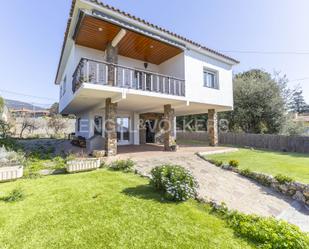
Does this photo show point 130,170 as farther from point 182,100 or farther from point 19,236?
point 182,100

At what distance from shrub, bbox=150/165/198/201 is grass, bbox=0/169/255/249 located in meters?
0.23

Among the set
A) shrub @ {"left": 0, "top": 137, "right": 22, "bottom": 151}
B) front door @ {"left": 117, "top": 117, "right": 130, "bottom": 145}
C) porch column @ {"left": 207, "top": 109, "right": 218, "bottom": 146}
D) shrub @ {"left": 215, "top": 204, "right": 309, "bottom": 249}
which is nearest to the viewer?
shrub @ {"left": 215, "top": 204, "right": 309, "bottom": 249}

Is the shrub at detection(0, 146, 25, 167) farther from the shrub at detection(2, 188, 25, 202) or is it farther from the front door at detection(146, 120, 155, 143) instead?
the front door at detection(146, 120, 155, 143)

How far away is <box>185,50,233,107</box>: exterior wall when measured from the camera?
11805mm

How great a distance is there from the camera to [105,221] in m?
3.79

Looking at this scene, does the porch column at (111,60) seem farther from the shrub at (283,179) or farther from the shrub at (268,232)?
the shrub at (283,179)

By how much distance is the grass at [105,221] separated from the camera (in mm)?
3211

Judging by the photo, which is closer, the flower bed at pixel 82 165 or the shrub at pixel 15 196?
the shrub at pixel 15 196

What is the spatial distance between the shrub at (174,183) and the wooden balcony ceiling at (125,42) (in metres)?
7.01

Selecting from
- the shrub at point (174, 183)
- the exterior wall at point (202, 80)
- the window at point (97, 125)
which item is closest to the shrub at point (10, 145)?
the window at point (97, 125)

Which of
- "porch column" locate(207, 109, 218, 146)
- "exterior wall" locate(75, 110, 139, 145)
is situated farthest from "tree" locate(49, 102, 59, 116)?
"porch column" locate(207, 109, 218, 146)

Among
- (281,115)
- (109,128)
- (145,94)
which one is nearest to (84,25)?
(145,94)

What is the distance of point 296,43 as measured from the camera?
15.2 metres

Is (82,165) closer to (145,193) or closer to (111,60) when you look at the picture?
(145,193)
